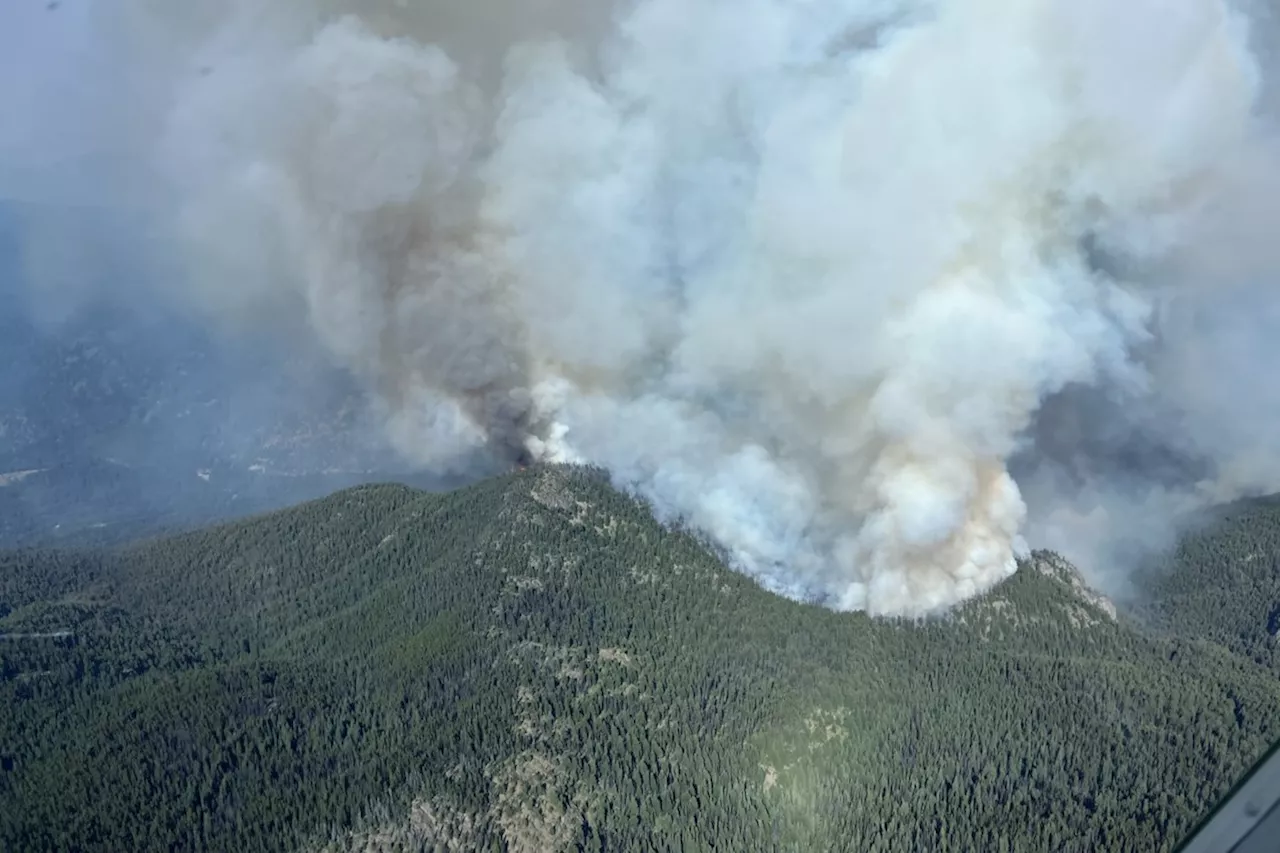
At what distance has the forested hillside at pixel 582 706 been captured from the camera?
62562 millimetres

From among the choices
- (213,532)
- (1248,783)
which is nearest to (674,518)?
(213,532)

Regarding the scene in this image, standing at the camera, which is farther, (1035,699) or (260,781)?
(1035,699)

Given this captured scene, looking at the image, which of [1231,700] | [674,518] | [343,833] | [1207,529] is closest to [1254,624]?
[1207,529]

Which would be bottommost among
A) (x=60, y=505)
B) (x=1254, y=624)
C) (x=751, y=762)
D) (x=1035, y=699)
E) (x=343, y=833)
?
(x=343, y=833)

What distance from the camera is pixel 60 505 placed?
648 ft

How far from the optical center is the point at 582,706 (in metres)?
72.9

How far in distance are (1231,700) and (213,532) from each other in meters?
94.6

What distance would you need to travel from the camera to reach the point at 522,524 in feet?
300

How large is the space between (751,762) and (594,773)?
9.99 meters

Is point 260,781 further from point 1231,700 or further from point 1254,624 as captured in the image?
point 1254,624

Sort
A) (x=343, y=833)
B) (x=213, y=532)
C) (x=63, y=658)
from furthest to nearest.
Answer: (x=213, y=532) → (x=63, y=658) → (x=343, y=833)

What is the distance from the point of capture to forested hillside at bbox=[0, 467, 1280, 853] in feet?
205

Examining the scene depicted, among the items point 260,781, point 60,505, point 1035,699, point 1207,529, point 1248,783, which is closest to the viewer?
point 1248,783

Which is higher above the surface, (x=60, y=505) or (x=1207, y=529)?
(x=60, y=505)
